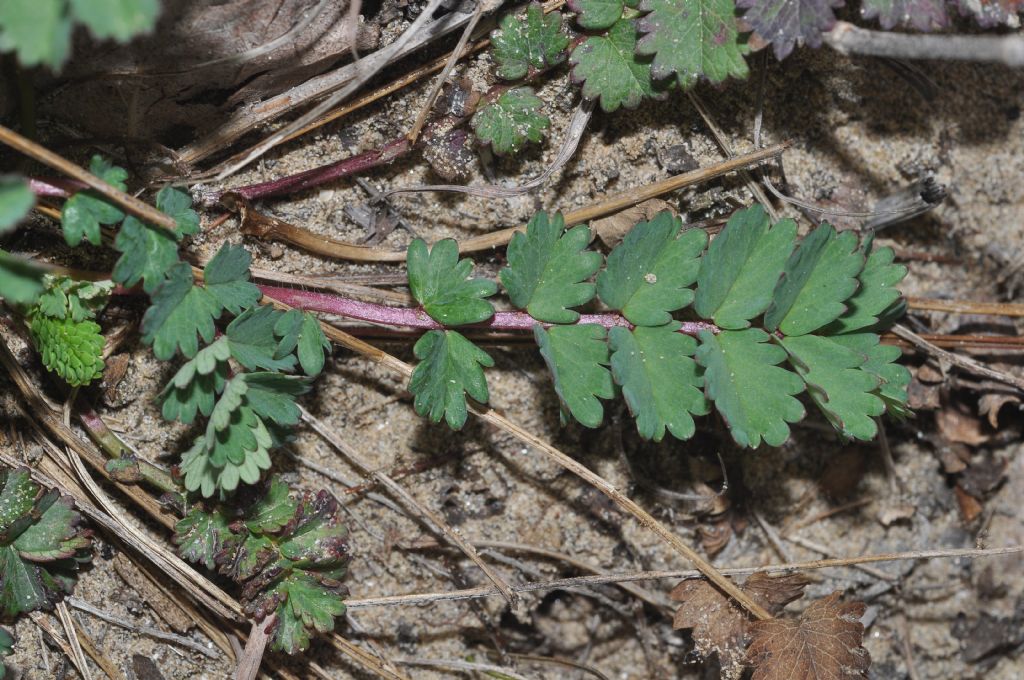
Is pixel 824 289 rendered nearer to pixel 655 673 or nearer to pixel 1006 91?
pixel 1006 91

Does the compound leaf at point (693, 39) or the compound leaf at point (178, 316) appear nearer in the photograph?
the compound leaf at point (178, 316)

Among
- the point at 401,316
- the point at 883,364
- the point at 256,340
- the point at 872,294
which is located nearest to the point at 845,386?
the point at 883,364

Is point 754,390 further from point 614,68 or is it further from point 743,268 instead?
point 614,68

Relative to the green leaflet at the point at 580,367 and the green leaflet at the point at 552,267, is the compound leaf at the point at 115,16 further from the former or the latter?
the green leaflet at the point at 580,367

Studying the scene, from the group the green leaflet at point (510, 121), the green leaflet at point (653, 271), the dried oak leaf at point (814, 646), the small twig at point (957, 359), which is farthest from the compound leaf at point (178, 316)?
the small twig at point (957, 359)

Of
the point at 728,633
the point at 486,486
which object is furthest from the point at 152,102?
the point at 728,633

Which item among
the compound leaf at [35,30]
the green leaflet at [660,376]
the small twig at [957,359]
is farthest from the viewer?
the small twig at [957,359]
